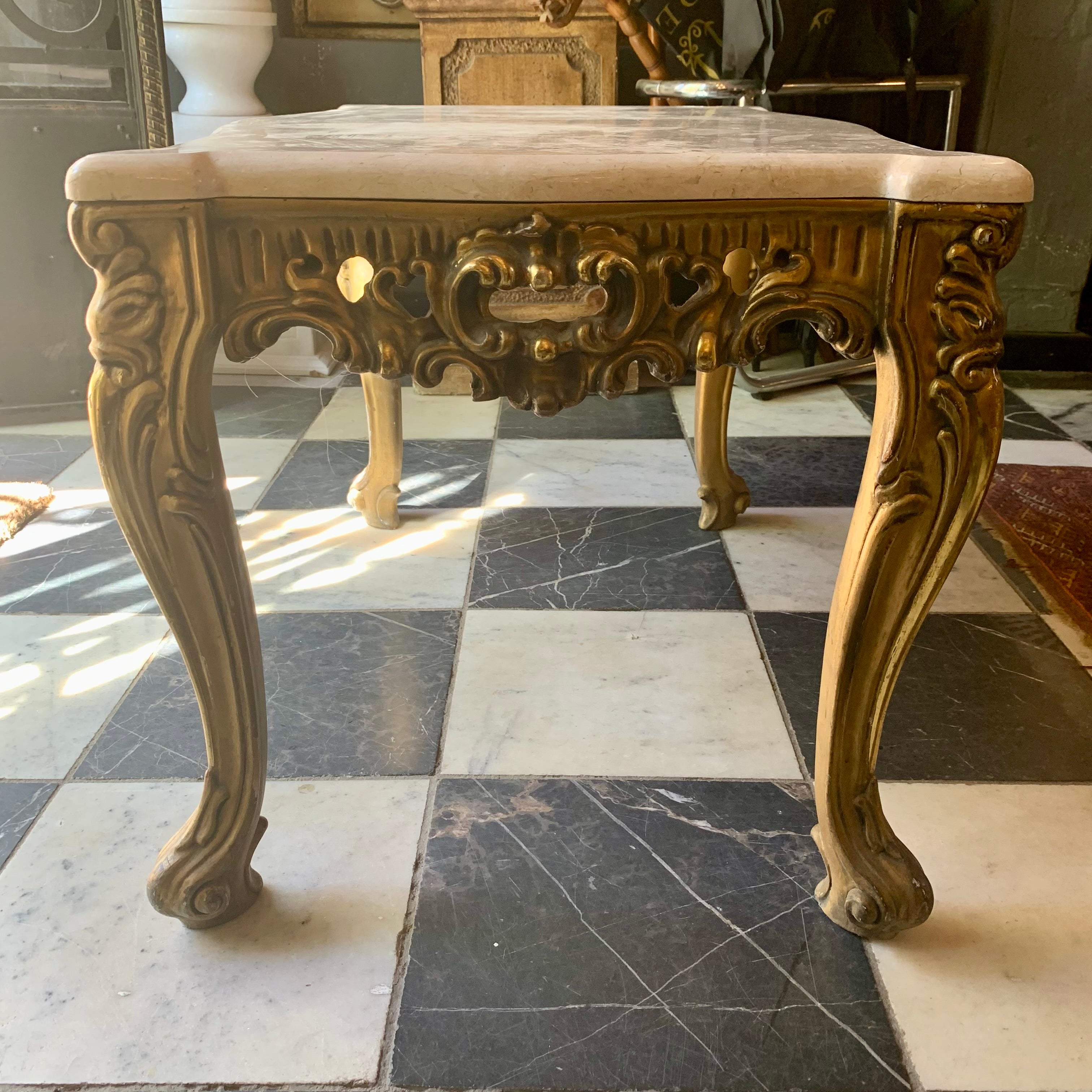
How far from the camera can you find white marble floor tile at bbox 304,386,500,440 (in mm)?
2230

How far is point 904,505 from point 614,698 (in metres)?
0.57

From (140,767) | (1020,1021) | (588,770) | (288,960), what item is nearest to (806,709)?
(588,770)

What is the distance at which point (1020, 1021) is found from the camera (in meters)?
0.84

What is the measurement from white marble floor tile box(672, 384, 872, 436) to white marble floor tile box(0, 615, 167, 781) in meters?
1.24

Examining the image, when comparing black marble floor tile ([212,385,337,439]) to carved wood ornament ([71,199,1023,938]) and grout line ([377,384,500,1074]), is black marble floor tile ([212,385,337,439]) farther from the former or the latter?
carved wood ornament ([71,199,1023,938])

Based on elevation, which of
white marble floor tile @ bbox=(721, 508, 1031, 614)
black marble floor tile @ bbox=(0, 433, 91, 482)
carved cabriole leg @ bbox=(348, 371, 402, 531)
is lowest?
black marble floor tile @ bbox=(0, 433, 91, 482)

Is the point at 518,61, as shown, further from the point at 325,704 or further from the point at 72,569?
the point at 325,704

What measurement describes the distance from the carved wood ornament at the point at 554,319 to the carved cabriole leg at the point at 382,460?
83cm

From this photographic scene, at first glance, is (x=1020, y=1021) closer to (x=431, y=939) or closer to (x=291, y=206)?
(x=431, y=939)

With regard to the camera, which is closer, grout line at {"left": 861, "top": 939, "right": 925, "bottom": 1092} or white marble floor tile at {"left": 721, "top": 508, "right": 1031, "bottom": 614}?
grout line at {"left": 861, "top": 939, "right": 925, "bottom": 1092}

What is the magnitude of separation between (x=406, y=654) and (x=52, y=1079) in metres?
0.67

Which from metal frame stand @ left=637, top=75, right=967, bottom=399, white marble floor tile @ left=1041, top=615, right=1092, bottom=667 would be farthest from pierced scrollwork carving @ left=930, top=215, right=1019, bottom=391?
metal frame stand @ left=637, top=75, right=967, bottom=399

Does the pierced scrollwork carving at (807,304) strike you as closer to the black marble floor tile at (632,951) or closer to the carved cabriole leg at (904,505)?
the carved cabriole leg at (904,505)

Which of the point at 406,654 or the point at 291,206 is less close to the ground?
the point at 291,206
